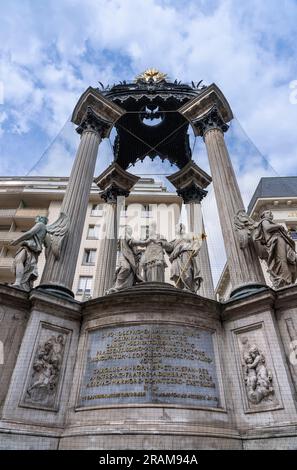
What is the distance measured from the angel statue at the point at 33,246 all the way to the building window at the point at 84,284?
22227 millimetres

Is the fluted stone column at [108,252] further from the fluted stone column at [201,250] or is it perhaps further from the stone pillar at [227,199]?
the stone pillar at [227,199]

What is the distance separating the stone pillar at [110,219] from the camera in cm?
1364

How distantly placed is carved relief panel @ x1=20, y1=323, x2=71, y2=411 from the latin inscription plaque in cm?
55

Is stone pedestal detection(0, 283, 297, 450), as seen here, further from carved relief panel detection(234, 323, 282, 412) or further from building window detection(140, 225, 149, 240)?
building window detection(140, 225, 149, 240)

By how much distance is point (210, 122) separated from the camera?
43.8ft

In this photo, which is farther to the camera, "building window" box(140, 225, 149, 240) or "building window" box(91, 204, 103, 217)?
"building window" box(91, 204, 103, 217)

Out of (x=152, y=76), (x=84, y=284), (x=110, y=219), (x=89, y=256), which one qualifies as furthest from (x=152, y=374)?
(x=89, y=256)

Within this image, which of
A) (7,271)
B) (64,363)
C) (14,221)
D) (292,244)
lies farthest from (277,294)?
(14,221)

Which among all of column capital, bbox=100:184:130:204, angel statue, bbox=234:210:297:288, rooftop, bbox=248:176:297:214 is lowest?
angel statue, bbox=234:210:297:288

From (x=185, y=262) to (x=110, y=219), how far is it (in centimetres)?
580

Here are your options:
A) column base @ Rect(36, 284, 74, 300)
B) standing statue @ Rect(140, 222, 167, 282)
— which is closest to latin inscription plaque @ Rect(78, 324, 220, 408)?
column base @ Rect(36, 284, 74, 300)

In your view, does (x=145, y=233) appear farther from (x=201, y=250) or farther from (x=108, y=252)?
(x=201, y=250)

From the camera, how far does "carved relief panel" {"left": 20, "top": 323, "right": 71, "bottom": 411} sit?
6527 mm

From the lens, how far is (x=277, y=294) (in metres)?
7.52
